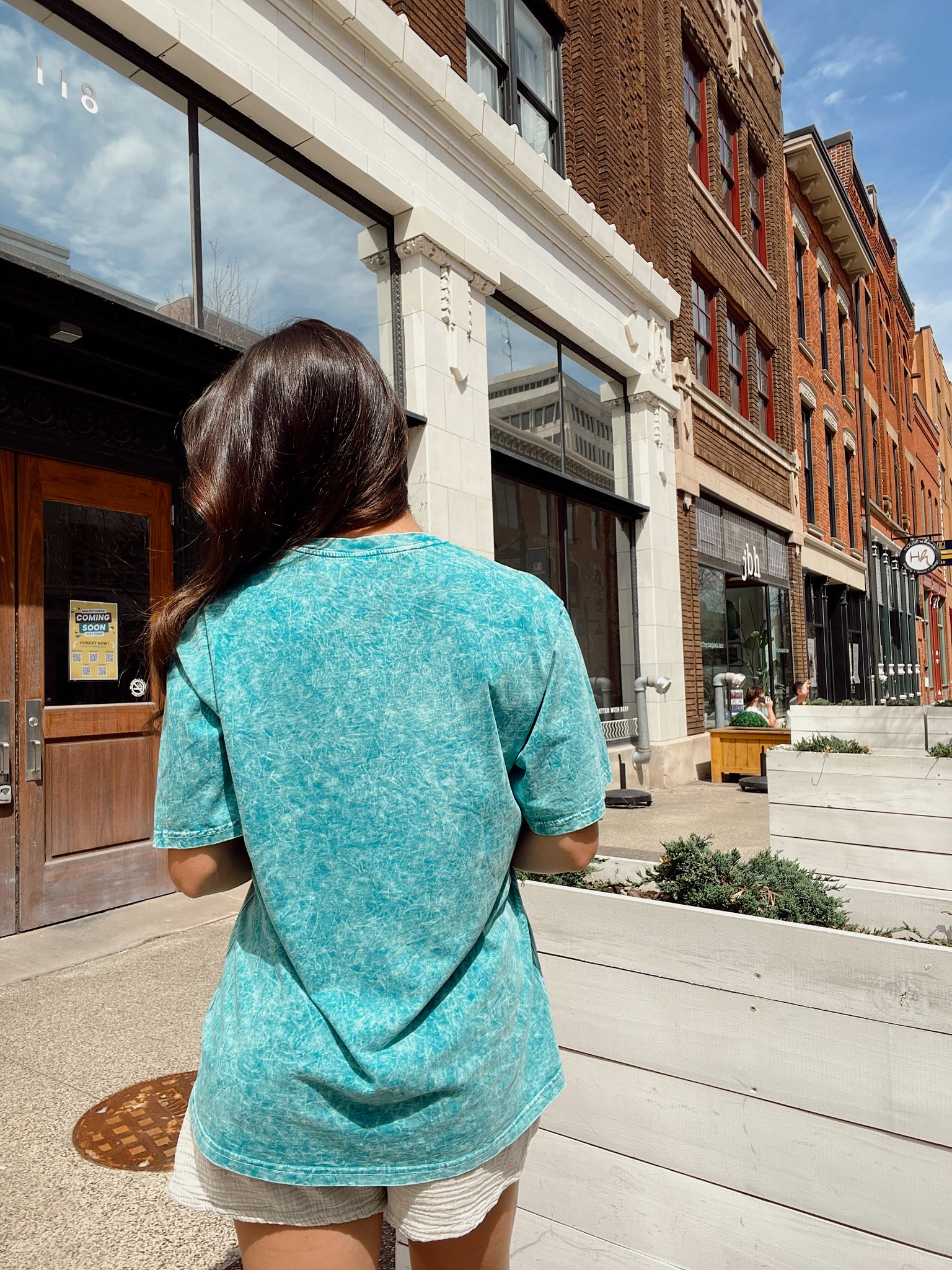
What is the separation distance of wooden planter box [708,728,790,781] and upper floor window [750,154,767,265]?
408 inches

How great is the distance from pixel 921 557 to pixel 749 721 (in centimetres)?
1156

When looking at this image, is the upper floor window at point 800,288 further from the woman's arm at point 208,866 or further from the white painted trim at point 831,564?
the woman's arm at point 208,866

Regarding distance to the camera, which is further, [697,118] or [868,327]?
[868,327]

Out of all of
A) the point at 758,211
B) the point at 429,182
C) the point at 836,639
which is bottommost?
the point at 836,639

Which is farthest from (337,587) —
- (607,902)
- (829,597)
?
(829,597)

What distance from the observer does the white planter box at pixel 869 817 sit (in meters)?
4.93

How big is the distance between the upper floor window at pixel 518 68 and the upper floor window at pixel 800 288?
11605mm

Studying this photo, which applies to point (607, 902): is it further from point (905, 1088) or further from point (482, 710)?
point (482, 710)

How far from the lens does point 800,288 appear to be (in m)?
21.3

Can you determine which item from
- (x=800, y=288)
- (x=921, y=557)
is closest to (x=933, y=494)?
(x=921, y=557)

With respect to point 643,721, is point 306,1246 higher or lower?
lower

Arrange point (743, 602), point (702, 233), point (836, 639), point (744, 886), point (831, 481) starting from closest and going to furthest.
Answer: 1. point (744, 886)
2. point (702, 233)
3. point (743, 602)
4. point (831, 481)
5. point (836, 639)

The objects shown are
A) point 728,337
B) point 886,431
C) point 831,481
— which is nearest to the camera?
point 728,337

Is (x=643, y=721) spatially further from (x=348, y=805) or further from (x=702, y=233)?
(x=348, y=805)
